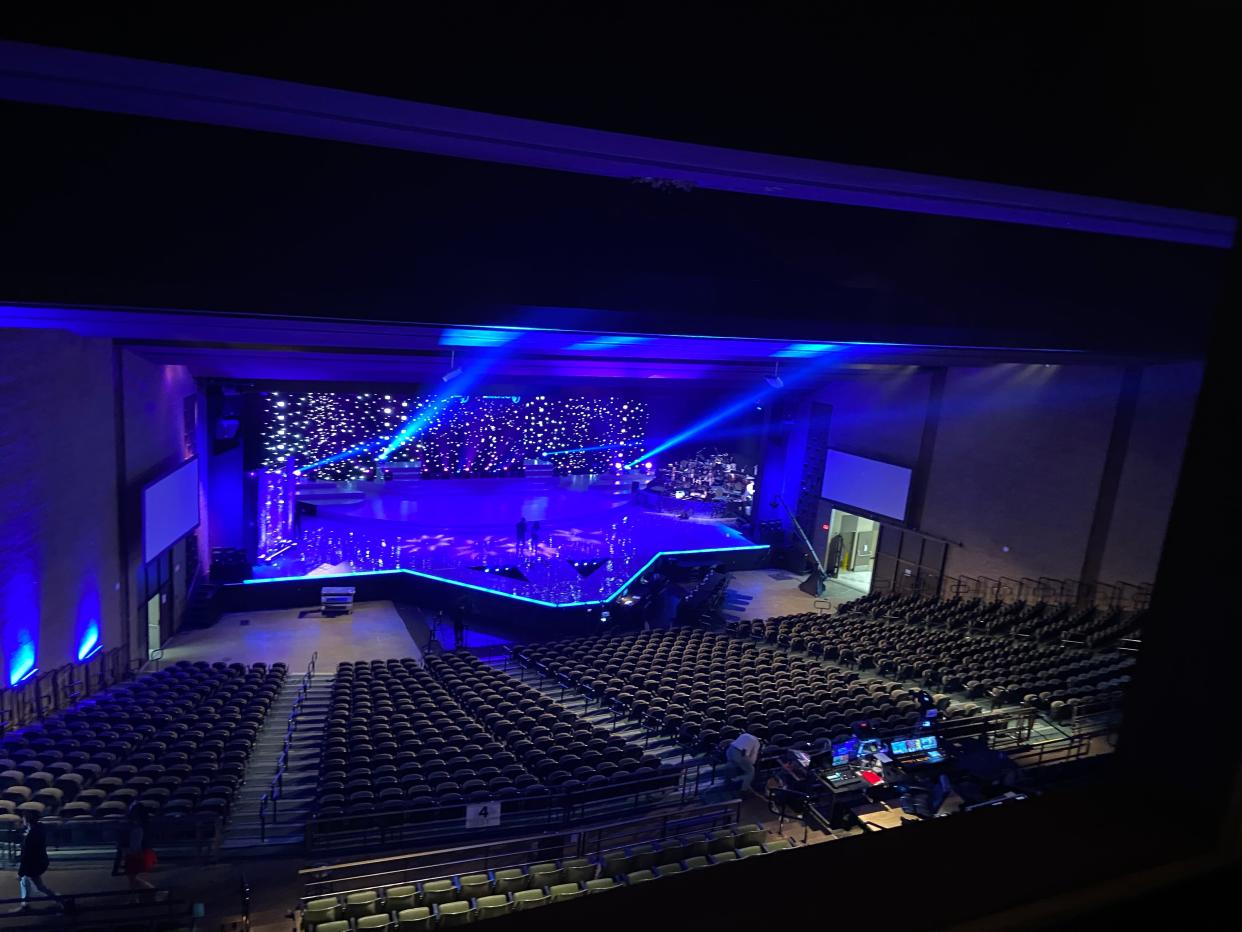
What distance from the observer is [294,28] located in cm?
147

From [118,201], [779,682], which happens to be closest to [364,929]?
[118,201]

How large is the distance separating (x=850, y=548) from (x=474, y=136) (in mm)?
22526

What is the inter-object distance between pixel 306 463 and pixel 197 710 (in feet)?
36.1

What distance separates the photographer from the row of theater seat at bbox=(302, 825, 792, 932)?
5548 mm

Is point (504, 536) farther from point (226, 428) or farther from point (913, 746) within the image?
point (913, 746)

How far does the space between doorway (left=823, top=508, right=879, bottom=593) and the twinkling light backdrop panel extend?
7.05 m

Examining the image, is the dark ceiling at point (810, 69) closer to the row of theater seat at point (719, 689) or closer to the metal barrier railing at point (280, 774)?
the metal barrier railing at point (280, 774)

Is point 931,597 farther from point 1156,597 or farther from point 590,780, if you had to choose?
point 1156,597

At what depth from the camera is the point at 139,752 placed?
28.4 feet

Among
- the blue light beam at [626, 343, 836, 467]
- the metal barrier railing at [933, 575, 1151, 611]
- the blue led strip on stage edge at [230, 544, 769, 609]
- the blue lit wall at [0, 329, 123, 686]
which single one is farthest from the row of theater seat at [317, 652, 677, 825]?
the blue light beam at [626, 343, 836, 467]

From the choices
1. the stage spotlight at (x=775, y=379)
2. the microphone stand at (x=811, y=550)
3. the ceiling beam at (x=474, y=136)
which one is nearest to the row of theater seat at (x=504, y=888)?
the ceiling beam at (x=474, y=136)

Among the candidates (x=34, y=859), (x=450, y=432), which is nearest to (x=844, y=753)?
(x=34, y=859)

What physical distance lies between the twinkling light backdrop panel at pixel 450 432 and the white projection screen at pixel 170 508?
323 cm

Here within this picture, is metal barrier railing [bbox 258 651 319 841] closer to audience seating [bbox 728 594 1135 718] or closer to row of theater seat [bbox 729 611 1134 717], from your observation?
audience seating [bbox 728 594 1135 718]
